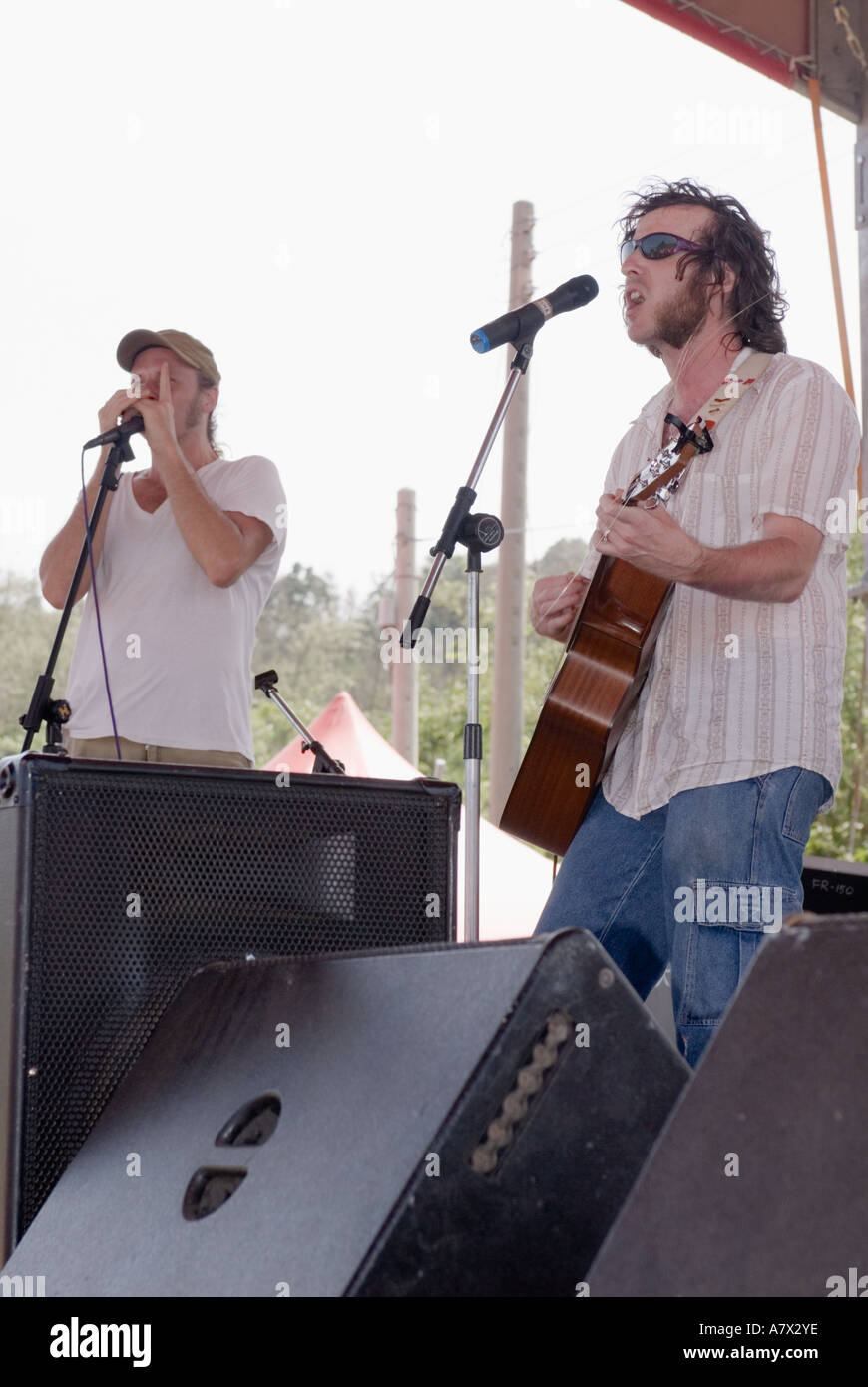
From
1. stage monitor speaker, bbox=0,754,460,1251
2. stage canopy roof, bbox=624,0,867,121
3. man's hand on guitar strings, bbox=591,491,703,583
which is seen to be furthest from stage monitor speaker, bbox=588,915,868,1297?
stage canopy roof, bbox=624,0,867,121

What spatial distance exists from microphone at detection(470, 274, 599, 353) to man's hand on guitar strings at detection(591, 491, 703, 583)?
639 millimetres

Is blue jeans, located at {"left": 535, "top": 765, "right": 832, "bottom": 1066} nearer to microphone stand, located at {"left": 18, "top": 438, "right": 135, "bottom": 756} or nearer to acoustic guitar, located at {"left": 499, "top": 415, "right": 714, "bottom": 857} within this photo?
acoustic guitar, located at {"left": 499, "top": 415, "right": 714, "bottom": 857}

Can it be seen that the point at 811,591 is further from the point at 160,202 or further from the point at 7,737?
the point at 160,202

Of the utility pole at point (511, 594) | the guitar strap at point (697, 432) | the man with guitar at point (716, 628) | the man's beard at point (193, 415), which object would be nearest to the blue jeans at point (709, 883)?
the man with guitar at point (716, 628)

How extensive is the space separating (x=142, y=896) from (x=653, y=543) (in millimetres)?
804

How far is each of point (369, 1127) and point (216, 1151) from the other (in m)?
0.25

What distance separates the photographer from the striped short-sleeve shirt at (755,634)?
1.92 m

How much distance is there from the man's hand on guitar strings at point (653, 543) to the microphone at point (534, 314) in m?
0.64

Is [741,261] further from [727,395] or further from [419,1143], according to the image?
[419,1143]

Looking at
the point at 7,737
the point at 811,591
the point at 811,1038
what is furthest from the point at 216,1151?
the point at 7,737

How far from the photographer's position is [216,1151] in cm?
136

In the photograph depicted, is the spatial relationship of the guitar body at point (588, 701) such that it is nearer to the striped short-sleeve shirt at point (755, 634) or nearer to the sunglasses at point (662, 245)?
the striped short-sleeve shirt at point (755, 634)

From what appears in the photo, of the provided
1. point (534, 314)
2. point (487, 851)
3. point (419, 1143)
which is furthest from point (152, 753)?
point (487, 851)

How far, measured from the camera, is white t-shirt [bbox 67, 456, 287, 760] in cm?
254
